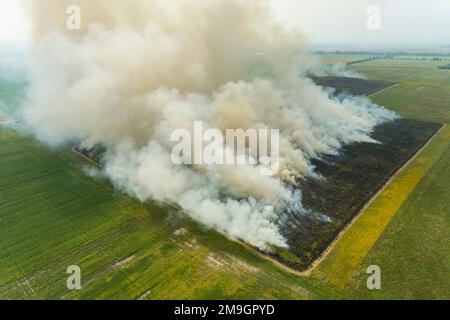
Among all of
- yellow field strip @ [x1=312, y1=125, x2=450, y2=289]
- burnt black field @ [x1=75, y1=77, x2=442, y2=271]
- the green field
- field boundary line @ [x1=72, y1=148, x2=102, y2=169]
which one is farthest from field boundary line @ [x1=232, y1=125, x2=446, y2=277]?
field boundary line @ [x1=72, y1=148, x2=102, y2=169]

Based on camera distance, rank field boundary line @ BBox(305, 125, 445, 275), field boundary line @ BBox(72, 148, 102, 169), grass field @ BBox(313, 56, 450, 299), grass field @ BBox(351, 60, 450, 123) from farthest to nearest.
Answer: grass field @ BBox(351, 60, 450, 123) < field boundary line @ BBox(72, 148, 102, 169) < field boundary line @ BBox(305, 125, 445, 275) < grass field @ BBox(313, 56, 450, 299)

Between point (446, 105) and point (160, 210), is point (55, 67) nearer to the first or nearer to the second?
point (160, 210)

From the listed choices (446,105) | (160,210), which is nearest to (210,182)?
(160,210)

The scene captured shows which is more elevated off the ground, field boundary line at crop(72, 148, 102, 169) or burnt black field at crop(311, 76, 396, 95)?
burnt black field at crop(311, 76, 396, 95)

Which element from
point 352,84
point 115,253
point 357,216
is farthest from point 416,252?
point 352,84

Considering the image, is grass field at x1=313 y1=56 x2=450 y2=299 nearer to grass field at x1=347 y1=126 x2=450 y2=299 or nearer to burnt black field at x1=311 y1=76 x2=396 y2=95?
grass field at x1=347 y1=126 x2=450 y2=299

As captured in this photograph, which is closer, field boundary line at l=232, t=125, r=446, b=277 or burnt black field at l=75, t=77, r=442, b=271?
field boundary line at l=232, t=125, r=446, b=277

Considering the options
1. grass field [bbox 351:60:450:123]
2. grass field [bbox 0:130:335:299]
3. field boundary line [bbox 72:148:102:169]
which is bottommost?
grass field [bbox 0:130:335:299]

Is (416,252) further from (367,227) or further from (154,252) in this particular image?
(154,252)
